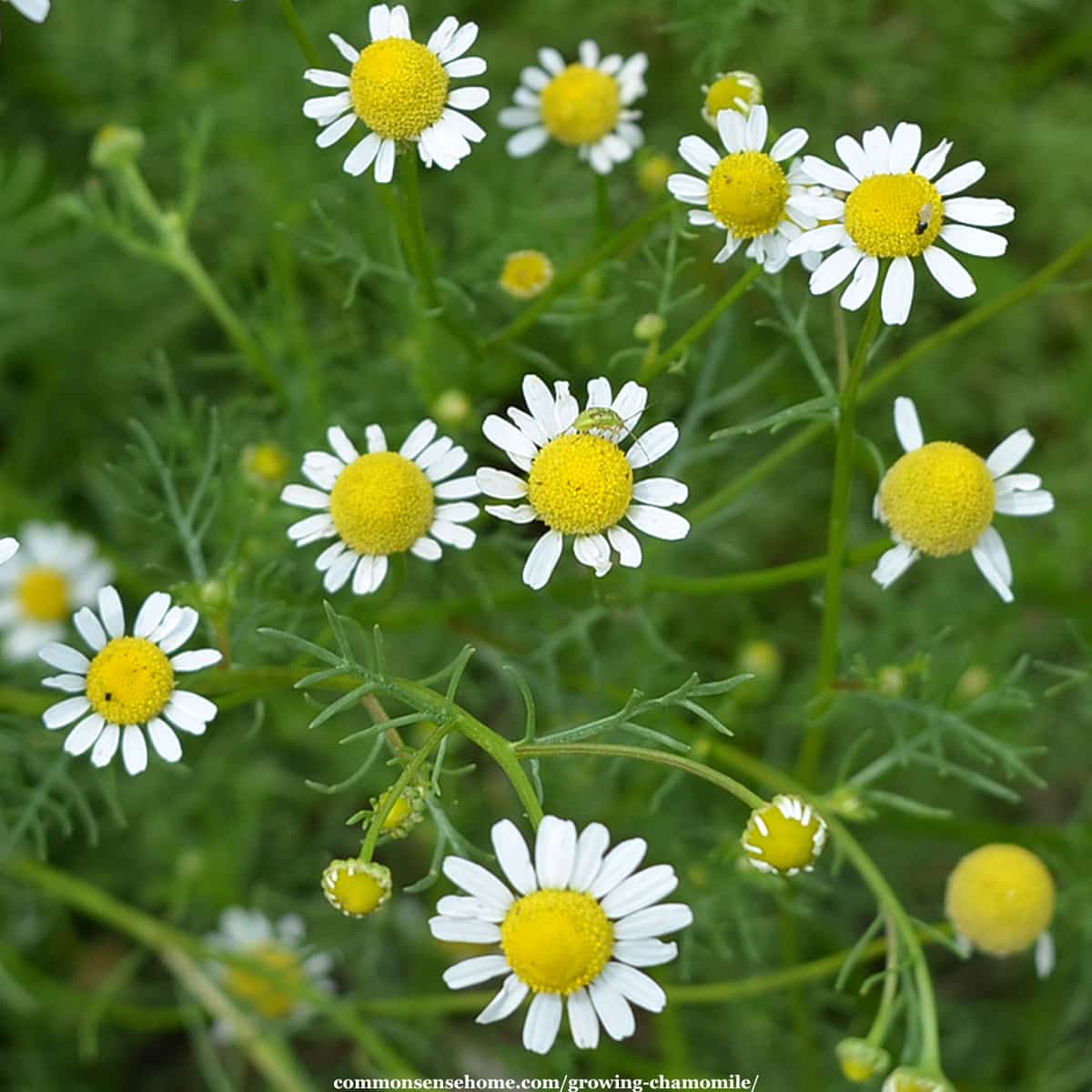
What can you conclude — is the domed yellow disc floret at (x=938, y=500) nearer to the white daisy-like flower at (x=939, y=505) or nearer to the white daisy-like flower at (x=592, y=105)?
the white daisy-like flower at (x=939, y=505)

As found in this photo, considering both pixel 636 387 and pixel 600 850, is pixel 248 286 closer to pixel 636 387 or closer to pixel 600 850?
pixel 636 387

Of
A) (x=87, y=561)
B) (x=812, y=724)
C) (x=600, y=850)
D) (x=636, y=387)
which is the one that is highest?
(x=87, y=561)

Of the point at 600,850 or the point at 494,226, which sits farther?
the point at 494,226

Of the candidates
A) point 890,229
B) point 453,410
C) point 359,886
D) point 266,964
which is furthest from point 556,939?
point 266,964

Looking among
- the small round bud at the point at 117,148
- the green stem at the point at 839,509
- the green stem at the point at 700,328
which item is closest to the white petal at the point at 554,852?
the green stem at the point at 839,509

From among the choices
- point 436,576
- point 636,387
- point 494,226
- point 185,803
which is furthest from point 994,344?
point 185,803

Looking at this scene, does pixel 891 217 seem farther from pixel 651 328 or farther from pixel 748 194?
pixel 651 328
